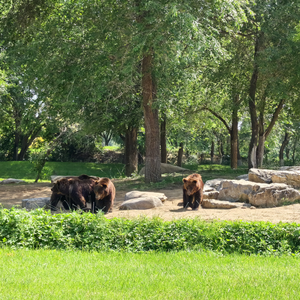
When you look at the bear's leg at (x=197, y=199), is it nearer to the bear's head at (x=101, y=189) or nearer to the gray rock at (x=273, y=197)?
the gray rock at (x=273, y=197)

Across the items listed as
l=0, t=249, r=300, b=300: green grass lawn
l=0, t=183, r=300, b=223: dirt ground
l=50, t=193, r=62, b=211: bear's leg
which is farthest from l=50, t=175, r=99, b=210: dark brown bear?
l=0, t=249, r=300, b=300: green grass lawn

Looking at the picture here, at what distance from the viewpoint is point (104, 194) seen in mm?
11805

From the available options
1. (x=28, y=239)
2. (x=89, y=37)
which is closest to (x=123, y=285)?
(x=28, y=239)

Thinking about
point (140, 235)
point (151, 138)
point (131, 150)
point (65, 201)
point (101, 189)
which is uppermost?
point (151, 138)

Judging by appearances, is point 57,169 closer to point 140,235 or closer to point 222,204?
point 222,204

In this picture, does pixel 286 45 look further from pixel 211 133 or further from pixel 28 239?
pixel 211 133

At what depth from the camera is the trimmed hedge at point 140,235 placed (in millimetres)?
7734

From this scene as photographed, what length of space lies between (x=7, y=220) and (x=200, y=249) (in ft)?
12.8

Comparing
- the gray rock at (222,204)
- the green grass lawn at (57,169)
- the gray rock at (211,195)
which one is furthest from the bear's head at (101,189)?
the green grass lawn at (57,169)

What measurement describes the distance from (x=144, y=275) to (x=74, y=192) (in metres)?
6.34

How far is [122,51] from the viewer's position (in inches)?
739

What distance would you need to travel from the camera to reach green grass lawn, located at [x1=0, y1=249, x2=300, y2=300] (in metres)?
5.12

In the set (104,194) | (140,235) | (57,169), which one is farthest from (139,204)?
(57,169)

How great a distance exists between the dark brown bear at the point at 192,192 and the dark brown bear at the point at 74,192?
9.24 ft
